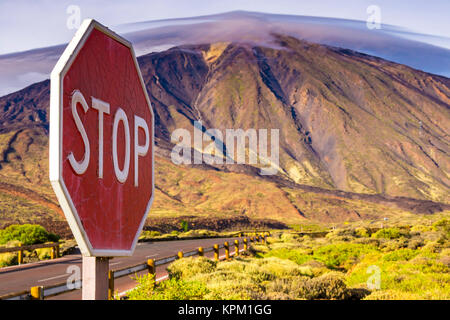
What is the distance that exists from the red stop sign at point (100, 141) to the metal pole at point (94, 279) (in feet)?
0.43

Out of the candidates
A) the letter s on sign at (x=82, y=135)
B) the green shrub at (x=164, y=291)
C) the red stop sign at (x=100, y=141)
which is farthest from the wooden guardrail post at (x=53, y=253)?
the letter s on sign at (x=82, y=135)

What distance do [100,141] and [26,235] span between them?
29.7 meters

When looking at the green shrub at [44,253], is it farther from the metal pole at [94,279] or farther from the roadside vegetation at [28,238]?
the metal pole at [94,279]

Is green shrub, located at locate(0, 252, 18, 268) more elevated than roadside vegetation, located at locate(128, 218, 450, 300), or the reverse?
roadside vegetation, located at locate(128, 218, 450, 300)

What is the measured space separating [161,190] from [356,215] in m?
45.3

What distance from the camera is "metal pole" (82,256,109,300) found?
3613 mm

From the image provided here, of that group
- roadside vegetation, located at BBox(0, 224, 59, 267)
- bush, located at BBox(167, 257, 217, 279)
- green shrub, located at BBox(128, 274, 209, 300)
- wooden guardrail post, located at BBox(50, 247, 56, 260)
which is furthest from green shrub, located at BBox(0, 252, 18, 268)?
green shrub, located at BBox(128, 274, 209, 300)

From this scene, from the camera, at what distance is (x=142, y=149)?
4.27m

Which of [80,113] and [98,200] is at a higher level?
[80,113]

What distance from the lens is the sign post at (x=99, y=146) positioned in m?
3.06

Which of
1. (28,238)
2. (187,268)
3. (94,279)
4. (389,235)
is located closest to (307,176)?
(389,235)

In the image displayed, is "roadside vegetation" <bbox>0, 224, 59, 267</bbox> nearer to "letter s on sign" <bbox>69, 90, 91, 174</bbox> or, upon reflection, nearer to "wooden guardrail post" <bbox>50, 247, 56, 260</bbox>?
"wooden guardrail post" <bbox>50, 247, 56, 260</bbox>

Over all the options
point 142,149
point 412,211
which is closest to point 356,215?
point 412,211
